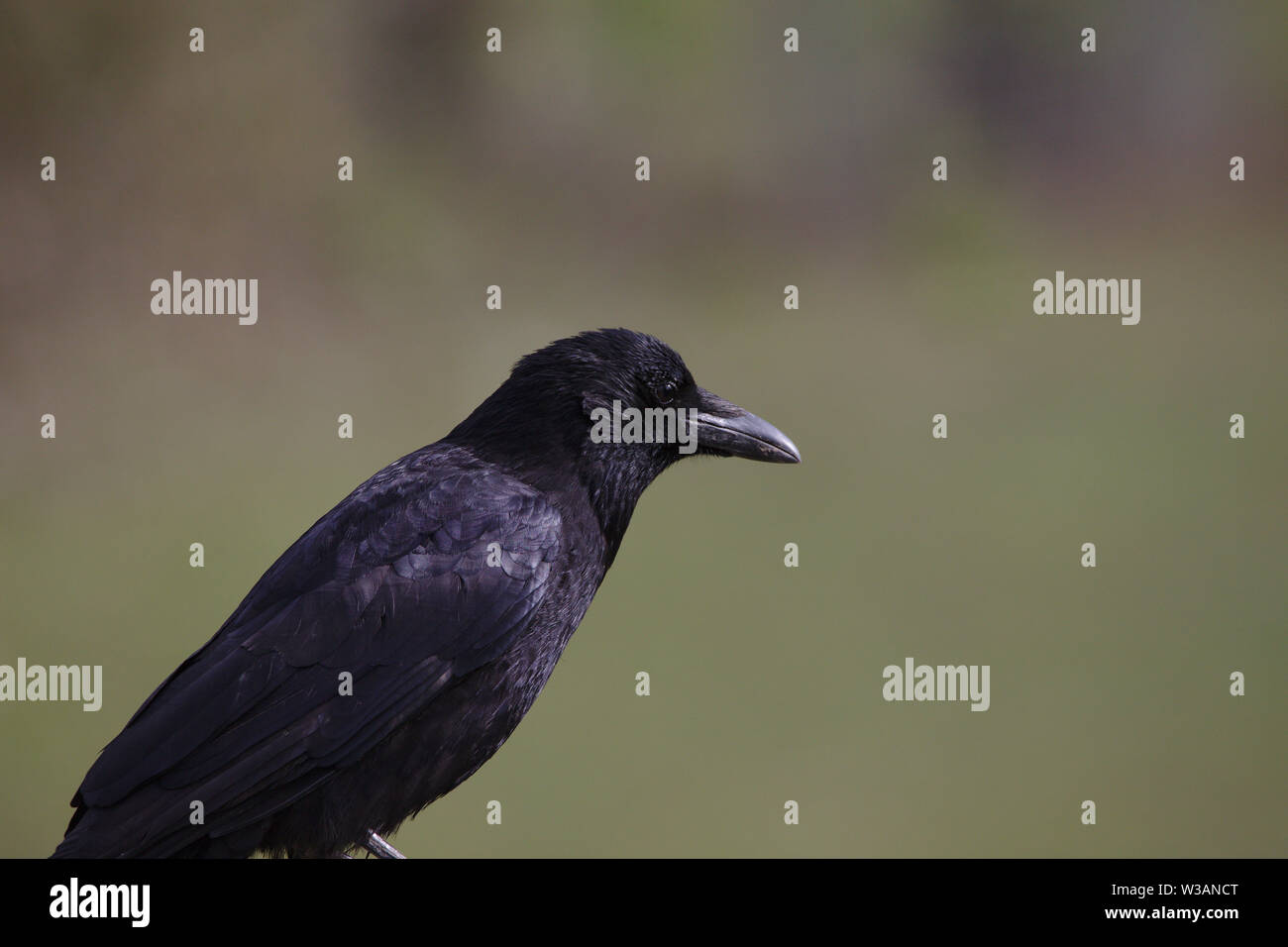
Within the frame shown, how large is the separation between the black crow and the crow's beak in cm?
7

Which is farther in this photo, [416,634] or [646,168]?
[646,168]

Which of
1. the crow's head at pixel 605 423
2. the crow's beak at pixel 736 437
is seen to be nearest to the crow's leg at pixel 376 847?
the crow's head at pixel 605 423

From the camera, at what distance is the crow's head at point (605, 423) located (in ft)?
15.4

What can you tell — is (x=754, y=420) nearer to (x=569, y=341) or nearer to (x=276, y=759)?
(x=569, y=341)

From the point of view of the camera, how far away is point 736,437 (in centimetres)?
494

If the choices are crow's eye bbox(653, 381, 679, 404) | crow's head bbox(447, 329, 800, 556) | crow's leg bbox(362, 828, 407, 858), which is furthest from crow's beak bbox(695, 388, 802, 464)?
crow's leg bbox(362, 828, 407, 858)

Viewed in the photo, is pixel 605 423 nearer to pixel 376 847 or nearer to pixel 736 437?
pixel 736 437

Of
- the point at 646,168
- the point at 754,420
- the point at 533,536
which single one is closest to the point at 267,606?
the point at 533,536

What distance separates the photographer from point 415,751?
4.21 m

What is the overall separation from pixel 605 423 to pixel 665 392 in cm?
29

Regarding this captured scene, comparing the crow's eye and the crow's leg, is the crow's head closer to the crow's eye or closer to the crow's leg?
the crow's eye

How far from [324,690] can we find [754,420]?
1880mm

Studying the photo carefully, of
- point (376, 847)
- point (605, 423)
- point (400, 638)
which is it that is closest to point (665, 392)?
point (605, 423)
